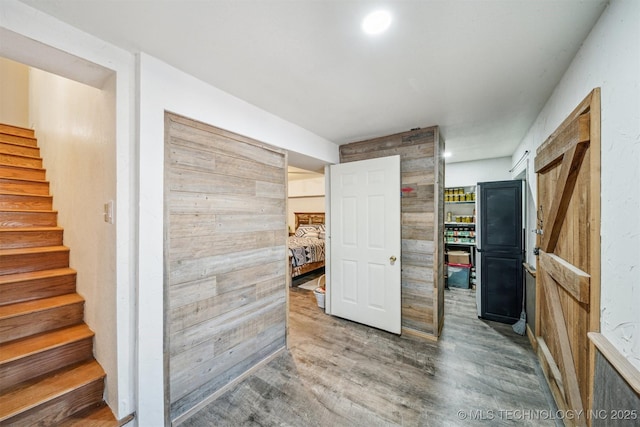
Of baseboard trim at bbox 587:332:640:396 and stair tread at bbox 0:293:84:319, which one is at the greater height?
baseboard trim at bbox 587:332:640:396

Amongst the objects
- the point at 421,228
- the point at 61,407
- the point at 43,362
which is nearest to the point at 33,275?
the point at 43,362

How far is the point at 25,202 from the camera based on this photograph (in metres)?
2.20

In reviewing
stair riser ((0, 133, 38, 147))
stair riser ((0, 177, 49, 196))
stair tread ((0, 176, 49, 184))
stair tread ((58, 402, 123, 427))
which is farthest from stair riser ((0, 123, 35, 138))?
stair tread ((58, 402, 123, 427))

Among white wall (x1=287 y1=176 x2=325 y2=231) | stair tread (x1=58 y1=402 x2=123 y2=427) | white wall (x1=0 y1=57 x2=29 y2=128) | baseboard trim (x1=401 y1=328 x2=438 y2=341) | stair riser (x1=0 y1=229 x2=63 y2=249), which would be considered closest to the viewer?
stair tread (x1=58 y1=402 x2=123 y2=427)

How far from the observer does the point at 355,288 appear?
2.93 m

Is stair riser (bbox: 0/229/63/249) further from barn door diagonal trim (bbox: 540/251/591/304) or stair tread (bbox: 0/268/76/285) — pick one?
barn door diagonal trim (bbox: 540/251/591/304)

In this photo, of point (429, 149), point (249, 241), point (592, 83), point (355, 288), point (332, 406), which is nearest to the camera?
point (592, 83)

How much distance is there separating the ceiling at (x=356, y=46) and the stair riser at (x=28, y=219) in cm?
194

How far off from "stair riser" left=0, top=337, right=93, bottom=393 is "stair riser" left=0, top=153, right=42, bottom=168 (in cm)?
223

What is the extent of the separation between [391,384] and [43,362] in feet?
7.74

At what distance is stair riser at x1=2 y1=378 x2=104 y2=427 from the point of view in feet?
4.09

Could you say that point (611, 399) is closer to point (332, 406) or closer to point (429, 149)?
point (332, 406)

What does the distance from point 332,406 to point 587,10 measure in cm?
261

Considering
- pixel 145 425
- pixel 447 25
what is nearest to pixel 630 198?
pixel 447 25
